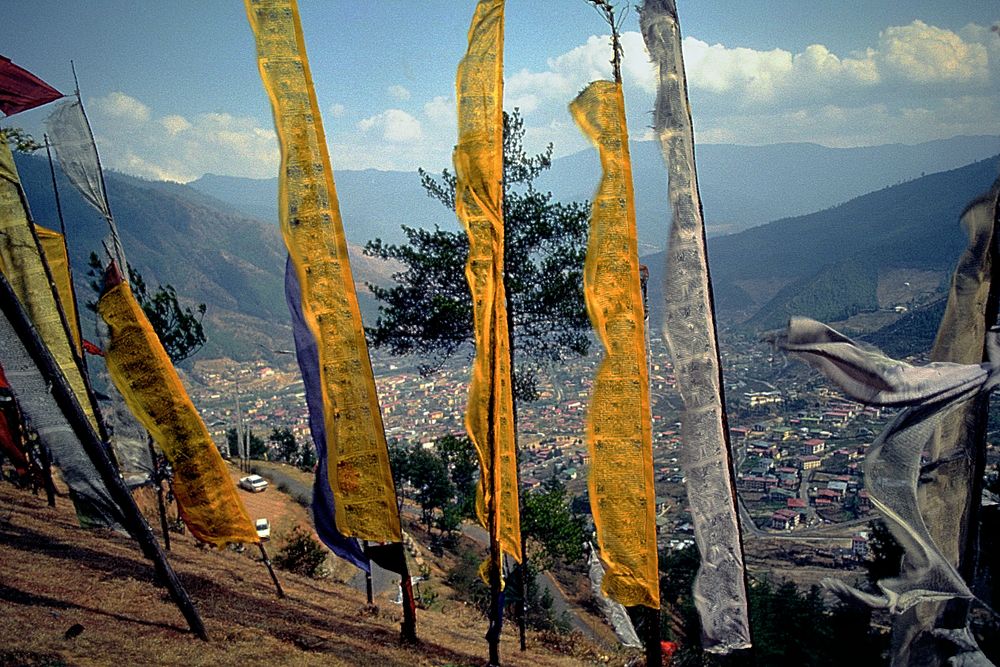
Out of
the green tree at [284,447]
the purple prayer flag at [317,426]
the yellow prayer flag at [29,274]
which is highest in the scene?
the yellow prayer flag at [29,274]

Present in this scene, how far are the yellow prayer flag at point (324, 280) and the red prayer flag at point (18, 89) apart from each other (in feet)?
6.43

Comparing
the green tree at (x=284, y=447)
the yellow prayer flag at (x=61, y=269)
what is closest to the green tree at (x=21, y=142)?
the yellow prayer flag at (x=61, y=269)

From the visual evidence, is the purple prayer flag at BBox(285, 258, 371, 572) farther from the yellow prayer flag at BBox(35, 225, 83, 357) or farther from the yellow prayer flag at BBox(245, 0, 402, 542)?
the yellow prayer flag at BBox(35, 225, 83, 357)

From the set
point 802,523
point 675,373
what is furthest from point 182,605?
point 802,523

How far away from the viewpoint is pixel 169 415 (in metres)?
6.60

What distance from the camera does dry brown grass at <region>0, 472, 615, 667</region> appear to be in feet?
18.8

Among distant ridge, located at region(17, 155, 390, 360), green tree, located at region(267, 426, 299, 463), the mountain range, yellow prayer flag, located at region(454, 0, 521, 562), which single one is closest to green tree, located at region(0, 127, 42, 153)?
yellow prayer flag, located at region(454, 0, 521, 562)

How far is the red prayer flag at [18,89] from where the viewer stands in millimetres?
5785

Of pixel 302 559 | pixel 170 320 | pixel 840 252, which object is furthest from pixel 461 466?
pixel 840 252

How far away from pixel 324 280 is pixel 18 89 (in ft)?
10.1

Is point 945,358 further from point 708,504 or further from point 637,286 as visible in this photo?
point 637,286

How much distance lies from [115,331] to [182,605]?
276cm

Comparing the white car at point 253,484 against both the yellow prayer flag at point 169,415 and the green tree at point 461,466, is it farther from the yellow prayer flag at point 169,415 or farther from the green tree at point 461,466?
the yellow prayer flag at point 169,415

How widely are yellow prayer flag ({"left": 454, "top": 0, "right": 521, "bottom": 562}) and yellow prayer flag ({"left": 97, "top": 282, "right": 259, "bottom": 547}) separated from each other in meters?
2.74
